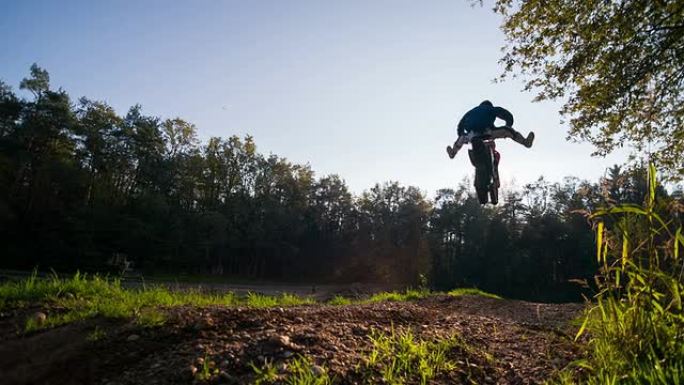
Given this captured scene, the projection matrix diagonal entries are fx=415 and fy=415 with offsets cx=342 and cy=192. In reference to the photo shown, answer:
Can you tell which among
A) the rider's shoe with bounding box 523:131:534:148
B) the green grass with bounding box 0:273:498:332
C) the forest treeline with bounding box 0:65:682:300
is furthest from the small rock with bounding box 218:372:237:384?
the forest treeline with bounding box 0:65:682:300

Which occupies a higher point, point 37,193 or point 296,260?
point 37,193

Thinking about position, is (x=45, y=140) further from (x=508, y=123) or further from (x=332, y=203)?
(x=508, y=123)

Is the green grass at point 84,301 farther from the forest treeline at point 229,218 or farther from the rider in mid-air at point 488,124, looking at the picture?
the forest treeline at point 229,218

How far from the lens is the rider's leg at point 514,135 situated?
810 cm

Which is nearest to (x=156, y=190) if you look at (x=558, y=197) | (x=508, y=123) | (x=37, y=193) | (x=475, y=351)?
(x=37, y=193)

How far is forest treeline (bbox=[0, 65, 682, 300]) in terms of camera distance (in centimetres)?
3962

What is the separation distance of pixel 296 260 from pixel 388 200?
19117mm

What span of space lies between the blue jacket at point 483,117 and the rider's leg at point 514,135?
13 centimetres

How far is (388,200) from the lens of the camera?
216ft

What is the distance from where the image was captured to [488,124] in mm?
8117

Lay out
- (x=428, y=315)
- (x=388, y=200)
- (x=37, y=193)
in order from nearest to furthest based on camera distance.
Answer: (x=428, y=315)
(x=37, y=193)
(x=388, y=200)

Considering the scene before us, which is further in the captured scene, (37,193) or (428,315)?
(37,193)

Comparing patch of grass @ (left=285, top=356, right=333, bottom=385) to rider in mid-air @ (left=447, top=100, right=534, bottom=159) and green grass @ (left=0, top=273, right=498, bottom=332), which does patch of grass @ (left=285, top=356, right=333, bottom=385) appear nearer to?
green grass @ (left=0, top=273, right=498, bottom=332)

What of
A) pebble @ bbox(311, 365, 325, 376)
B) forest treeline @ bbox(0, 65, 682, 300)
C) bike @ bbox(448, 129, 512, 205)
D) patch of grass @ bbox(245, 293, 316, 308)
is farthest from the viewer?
forest treeline @ bbox(0, 65, 682, 300)
